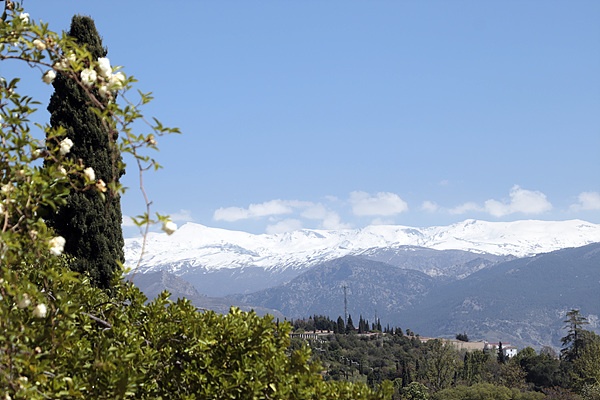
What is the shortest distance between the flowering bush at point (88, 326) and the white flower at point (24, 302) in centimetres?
2

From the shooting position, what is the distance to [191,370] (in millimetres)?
5531

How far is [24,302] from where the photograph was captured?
368 cm

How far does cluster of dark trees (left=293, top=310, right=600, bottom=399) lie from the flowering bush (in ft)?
143

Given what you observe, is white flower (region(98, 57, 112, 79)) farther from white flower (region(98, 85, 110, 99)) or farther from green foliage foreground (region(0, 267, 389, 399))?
green foliage foreground (region(0, 267, 389, 399))

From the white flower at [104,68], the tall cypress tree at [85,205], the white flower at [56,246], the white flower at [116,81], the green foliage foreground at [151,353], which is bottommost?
the green foliage foreground at [151,353]

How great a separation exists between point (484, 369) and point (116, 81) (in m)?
80.3

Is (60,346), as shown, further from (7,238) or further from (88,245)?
(88,245)

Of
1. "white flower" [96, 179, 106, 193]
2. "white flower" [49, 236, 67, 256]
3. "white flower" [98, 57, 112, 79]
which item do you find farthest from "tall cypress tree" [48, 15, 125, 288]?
"white flower" [49, 236, 67, 256]

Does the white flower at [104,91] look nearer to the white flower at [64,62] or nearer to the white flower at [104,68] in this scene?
the white flower at [104,68]

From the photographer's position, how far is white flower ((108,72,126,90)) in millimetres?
4438

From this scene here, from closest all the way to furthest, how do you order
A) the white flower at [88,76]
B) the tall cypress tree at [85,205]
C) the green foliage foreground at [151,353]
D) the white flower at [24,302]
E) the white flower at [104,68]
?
the white flower at [24,302], the green foliage foreground at [151,353], the white flower at [88,76], the white flower at [104,68], the tall cypress tree at [85,205]

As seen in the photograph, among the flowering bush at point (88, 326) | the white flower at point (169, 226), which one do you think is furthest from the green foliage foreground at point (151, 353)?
the white flower at point (169, 226)

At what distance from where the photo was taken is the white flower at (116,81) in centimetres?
444

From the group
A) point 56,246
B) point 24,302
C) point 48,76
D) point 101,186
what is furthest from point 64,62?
point 24,302
